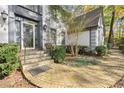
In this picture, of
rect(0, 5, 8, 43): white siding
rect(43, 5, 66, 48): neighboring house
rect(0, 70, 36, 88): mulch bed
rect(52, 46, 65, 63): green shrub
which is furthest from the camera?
rect(43, 5, 66, 48): neighboring house

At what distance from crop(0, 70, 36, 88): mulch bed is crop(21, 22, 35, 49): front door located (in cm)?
357

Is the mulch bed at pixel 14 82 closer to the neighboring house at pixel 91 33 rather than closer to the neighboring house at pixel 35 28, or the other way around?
the neighboring house at pixel 35 28

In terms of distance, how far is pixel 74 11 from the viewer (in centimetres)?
952

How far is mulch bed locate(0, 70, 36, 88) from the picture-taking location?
4246 millimetres

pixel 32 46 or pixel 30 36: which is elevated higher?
pixel 30 36

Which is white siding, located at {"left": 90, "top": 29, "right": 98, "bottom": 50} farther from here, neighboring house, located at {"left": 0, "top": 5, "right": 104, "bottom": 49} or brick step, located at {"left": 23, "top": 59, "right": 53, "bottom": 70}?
brick step, located at {"left": 23, "top": 59, "right": 53, "bottom": 70}

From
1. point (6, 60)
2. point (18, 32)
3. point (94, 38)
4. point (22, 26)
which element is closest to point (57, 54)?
point (18, 32)

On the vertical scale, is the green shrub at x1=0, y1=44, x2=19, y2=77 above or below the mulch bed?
above

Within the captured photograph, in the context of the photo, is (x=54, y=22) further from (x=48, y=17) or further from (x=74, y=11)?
(x=74, y=11)

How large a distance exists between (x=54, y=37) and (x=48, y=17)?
189cm

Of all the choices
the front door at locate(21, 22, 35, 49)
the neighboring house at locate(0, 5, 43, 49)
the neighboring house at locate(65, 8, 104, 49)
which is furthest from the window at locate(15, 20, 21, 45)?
the neighboring house at locate(65, 8, 104, 49)
